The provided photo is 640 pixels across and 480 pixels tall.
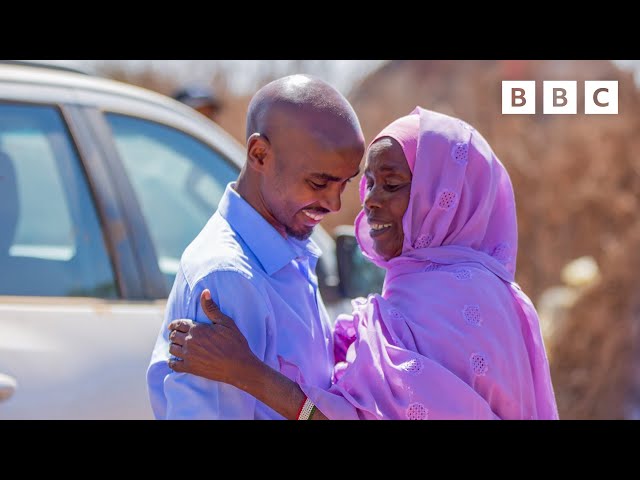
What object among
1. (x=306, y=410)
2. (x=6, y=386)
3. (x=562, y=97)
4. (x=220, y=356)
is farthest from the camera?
(x=562, y=97)

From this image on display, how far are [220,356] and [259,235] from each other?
1.15 feet

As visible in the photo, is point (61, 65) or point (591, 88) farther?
point (591, 88)

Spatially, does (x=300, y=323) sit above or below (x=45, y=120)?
below

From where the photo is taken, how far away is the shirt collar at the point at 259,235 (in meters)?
2.24

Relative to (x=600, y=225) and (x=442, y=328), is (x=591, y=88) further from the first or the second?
(x=600, y=225)

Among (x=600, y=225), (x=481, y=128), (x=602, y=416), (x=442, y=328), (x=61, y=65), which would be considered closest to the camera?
(x=442, y=328)

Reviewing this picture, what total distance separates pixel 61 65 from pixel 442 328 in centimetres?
181

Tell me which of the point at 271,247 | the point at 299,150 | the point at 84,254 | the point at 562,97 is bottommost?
the point at 84,254

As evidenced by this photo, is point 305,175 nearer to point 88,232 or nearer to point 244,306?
point 244,306

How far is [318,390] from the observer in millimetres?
2223

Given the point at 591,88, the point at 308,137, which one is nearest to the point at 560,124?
the point at 591,88

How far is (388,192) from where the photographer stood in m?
2.61

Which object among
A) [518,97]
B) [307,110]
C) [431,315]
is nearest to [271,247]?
[307,110]

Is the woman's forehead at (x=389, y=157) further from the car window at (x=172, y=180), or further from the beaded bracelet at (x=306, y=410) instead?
the car window at (x=172, y=180)
